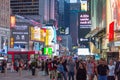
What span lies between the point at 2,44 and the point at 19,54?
2196 inches

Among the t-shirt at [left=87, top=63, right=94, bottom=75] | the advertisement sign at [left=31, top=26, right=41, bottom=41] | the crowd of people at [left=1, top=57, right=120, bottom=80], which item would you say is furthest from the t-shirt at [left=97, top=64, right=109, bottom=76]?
the advertisement sign at [left=31, top=26, right=41, bottom=41]

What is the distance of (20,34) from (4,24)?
12.7 meters

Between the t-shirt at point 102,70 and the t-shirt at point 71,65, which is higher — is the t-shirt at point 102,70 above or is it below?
above

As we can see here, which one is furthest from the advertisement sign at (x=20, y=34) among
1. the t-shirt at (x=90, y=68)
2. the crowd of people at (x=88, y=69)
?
the t-shirt at (x=90, y=68)

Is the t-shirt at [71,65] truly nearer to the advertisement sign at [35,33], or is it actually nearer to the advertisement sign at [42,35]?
the advertisement sign at [35,33]

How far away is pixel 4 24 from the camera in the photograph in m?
124

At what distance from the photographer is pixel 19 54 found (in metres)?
62.0

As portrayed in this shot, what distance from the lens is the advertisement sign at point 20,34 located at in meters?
135

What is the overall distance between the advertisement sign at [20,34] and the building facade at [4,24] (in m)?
6.69

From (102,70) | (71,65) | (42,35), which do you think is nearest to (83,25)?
(42,35)

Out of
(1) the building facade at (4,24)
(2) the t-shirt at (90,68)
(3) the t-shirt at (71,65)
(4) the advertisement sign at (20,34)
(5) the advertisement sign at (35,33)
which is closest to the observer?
(2) the t-shirt at (90,68)

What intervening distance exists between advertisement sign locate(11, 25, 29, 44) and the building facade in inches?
263

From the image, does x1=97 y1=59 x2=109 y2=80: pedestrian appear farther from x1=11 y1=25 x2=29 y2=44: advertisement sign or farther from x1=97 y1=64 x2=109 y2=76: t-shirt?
x1=11 y1=25 x2=29 y2=44: advertisement sign

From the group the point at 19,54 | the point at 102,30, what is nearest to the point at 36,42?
the point at 19,54
